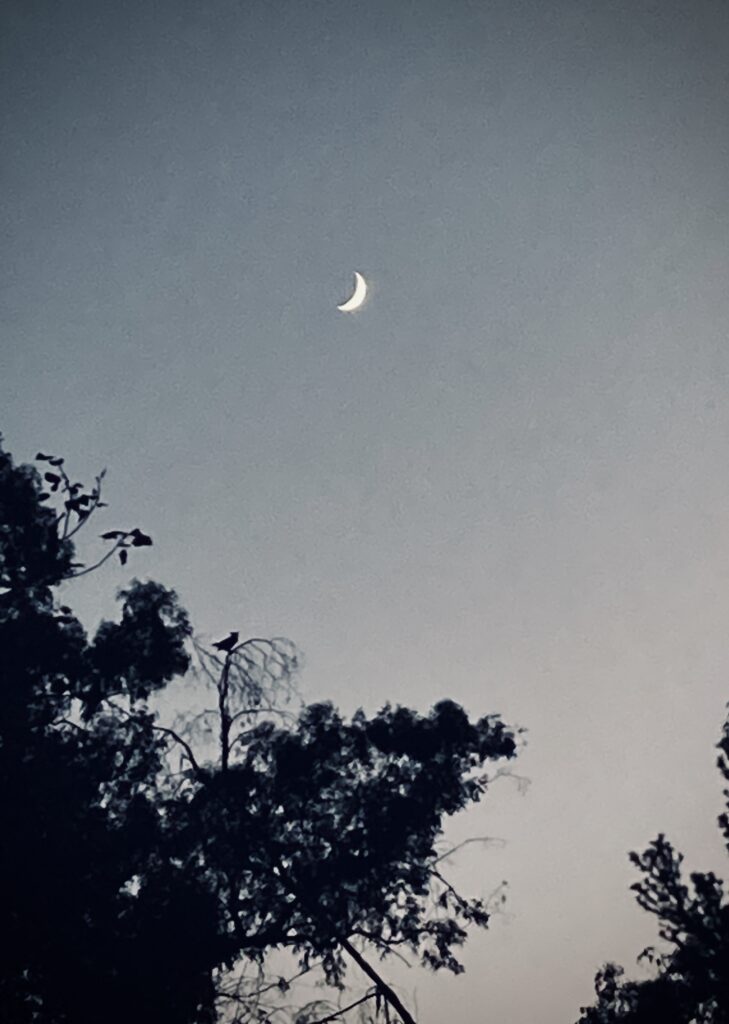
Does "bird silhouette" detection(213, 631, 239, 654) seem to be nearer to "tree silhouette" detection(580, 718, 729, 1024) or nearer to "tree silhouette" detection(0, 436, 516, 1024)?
"tree silhouette" detection(0, 436, 516, 1024)

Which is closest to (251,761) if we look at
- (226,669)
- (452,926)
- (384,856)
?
(226,669)

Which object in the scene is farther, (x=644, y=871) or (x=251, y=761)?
(x=644, y=871)

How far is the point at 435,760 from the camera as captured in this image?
15.0m

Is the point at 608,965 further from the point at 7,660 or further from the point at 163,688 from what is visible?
the point at 7,660

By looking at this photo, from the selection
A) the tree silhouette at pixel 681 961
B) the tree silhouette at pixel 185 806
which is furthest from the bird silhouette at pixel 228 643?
the tree silhouette at pixel 681 961

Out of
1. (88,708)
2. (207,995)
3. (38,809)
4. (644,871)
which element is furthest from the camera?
(644,871)

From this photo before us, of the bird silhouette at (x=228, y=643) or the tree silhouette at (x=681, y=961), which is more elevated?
the bird silhouette at (x=228, y=643)

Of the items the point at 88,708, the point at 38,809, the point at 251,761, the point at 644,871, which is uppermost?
the point at 88,708

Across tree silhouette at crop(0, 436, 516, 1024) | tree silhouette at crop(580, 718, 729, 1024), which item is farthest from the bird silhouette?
tree silhouette at crop(580, 718, 729, 1024)

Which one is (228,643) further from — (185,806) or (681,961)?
(681,961)

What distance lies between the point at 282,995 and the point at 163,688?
656 centimetres

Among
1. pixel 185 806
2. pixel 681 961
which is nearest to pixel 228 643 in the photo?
pixel 185 806

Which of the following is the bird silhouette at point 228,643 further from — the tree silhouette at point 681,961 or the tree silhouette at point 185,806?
the tree silhouette at point 681,961

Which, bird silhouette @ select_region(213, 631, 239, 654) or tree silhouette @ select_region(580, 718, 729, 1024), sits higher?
bird silhouette @ select_region(213, 631, 239, 654)
